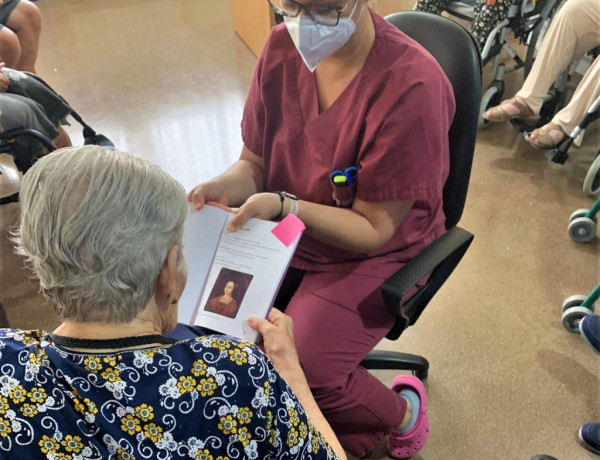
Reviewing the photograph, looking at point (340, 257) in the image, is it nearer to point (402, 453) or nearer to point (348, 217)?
point (348, 217)

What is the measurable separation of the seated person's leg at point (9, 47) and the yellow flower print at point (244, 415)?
8.21 ft

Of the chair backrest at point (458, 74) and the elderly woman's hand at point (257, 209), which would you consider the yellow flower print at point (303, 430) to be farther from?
the chair backrest at point (458, 74)

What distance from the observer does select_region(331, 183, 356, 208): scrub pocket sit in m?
1.14

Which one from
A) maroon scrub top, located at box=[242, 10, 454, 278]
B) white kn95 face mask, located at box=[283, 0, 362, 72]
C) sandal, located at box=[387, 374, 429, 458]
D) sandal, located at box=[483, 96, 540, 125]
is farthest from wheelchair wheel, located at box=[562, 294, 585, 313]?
white kn95 face mask, located at box=[283, 0, 362, 72]

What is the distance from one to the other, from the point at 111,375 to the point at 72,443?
0.32 ft

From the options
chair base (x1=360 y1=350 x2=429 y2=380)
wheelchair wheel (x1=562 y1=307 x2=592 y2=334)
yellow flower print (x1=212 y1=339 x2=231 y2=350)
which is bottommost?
chair base (x1=360 y1=350 x2=429 y2=380)

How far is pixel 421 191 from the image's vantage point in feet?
3.50

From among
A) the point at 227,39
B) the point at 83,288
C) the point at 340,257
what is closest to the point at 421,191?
the point at 340,257

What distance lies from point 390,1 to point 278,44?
7.43 ft

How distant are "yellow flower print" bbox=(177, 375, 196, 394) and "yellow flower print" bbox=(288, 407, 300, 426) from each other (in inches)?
6.2

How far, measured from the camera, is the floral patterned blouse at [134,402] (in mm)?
625

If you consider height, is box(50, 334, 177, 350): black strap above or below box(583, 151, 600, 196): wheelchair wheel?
above

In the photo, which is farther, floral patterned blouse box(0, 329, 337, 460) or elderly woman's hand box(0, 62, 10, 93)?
elderly woman's hand box(0, 62, 10, 93)

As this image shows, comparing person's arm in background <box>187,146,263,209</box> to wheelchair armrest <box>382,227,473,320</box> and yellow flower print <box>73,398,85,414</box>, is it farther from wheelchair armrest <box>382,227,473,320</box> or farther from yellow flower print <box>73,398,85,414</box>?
yellow flower print <box>73,398,85,414</box>
